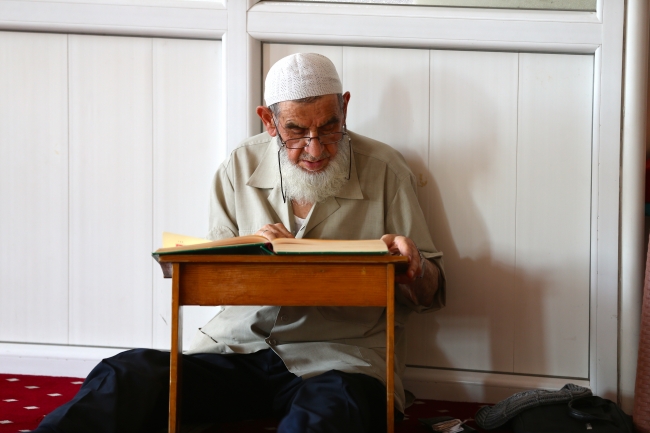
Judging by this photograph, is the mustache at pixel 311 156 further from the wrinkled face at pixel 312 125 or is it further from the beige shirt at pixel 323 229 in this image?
the beige shirt at pixel 323 229

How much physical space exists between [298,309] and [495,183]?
3.10ft

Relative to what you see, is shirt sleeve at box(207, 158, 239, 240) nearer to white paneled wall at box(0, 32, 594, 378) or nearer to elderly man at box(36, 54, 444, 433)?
elderly man at box(36, 54, 444, 433)

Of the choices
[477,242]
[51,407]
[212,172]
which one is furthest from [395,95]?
[51,407]

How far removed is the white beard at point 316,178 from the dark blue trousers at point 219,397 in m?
0.54

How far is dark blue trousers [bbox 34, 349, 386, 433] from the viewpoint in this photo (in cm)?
158

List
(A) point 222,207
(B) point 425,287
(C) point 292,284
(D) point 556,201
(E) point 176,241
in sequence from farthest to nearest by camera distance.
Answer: (D) point 556,201
(A) point 222,207
(B) point 425,287
(E) point 176,241
(C) point 292,284

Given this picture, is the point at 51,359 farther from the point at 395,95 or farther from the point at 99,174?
the point at 395,95

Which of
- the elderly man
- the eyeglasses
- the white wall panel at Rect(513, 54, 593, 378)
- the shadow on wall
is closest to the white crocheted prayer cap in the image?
the elderly man

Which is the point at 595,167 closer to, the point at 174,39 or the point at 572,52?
the point at 572,52

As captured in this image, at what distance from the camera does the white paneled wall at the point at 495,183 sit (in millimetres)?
2393

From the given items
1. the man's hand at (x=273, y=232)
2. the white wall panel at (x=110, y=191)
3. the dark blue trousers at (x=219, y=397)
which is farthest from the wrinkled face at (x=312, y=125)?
the white wall panel at (x=110, y=191)

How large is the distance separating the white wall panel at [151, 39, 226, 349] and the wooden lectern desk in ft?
3.22

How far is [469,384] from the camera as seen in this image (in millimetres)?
2426

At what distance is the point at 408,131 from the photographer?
245 centimetres
